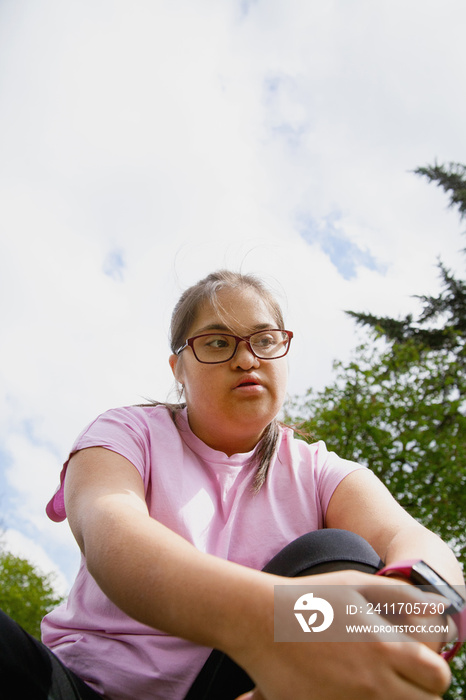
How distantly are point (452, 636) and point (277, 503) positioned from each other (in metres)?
0.82

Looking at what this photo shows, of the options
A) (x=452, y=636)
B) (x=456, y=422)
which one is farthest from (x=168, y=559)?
(x=456, y=422)

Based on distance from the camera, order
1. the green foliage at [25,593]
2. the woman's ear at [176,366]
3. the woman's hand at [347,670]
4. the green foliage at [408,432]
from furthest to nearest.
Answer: the green foliage at [25,593] → the green foliage at [408,432] → the woman's ear at [176,366] → the woman's hand at [347,670]

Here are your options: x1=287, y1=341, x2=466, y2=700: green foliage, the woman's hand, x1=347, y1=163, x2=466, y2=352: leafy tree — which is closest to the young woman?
the woman's hand

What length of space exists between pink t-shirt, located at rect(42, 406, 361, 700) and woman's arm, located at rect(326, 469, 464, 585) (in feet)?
0.23

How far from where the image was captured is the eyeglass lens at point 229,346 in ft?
7.10

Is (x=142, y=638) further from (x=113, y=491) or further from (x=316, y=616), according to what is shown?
(x=316, y=616)

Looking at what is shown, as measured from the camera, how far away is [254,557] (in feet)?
5.91

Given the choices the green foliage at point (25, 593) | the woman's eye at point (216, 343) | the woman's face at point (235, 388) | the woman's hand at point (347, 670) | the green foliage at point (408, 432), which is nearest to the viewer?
the woman's hand at point (347, 670)

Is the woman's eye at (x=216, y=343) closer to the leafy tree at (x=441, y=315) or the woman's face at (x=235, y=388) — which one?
the woman's face at (x=235, y=388)

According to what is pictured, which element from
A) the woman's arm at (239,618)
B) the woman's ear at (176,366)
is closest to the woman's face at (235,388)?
the woman's ear at (176,366)

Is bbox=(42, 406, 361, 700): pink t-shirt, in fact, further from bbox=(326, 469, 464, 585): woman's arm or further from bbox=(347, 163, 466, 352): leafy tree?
bbox=(347, 163, 466, 352): leafy tree

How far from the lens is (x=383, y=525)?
5.51 ft

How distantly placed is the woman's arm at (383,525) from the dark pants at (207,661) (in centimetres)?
12

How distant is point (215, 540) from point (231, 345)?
2.47ft
